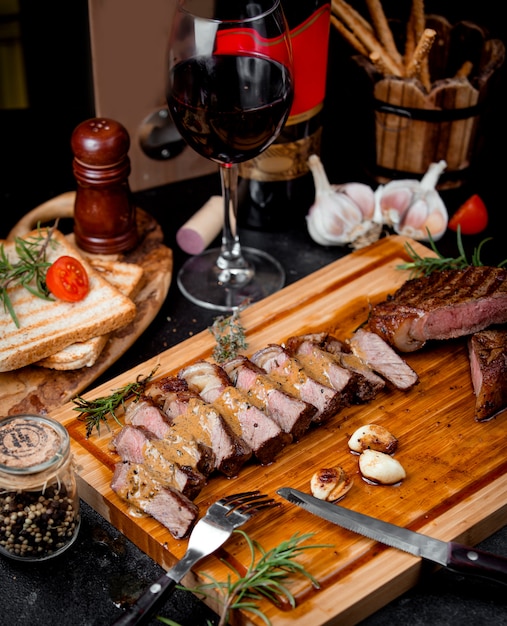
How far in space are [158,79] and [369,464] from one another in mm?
1802

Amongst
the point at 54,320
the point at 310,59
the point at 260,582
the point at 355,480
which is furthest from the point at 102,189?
the point at 260,582

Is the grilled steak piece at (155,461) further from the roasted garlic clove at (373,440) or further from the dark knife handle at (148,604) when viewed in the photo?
the roasted garlic clove at (373,440)

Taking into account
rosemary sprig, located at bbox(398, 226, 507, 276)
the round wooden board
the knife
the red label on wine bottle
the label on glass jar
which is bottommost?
the round wooden board

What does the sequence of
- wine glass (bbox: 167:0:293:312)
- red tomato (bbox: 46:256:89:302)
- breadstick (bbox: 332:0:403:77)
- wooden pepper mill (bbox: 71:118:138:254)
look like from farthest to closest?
breadstick (bbox: 332:0:403:77)
wooden pepper mill (bbox: 71:118:138:254)
red tomato (bbox: 46:256:89:302)
wine glass (bbox: 167:0:293:312)

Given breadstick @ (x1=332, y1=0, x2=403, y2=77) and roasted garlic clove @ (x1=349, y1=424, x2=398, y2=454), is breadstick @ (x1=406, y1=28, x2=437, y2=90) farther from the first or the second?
roasted garlic clove @ (x1=349, y1=424, x2=398, y2=454)

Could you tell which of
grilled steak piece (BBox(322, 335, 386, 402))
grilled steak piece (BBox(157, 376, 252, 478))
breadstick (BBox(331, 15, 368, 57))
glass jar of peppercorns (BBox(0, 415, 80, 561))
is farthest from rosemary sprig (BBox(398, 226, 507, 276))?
glass jar of peppercorns (BBox(0, 415, 80, 561))

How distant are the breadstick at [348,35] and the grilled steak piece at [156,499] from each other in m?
1.81

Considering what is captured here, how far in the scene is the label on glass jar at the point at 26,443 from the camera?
1960 millimetres

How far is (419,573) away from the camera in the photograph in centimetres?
204

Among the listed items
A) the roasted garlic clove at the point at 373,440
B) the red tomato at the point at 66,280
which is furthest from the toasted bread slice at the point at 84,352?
the roasted garlic clove at the point at 373,440

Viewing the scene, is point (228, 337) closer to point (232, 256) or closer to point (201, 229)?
point (232, 256)

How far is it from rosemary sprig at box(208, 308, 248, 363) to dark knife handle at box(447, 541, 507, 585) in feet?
2.93

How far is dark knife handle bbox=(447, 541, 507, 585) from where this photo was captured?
190cm

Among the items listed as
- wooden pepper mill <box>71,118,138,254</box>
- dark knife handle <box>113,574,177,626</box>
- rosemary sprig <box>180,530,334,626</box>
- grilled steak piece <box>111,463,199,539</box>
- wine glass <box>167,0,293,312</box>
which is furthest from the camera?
wooden pepper mill <box>71,118,138,254</box>
